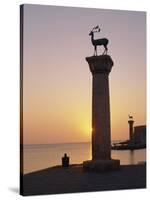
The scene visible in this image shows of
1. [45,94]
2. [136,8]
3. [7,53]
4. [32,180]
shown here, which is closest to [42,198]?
[32,180]

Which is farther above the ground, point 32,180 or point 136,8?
point 136,8

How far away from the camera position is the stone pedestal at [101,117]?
8.51 m

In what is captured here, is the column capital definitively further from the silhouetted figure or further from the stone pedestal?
the silhouetted figure

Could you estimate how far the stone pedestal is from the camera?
8.51 metres

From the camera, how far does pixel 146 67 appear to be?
8578mm

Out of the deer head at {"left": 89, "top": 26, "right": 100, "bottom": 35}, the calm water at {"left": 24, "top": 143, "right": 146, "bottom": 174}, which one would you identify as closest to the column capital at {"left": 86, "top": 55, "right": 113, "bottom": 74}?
the deer head at {"left": 89, "top": 26, "right": 100, "bottom": 35}

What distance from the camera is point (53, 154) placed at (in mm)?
7941

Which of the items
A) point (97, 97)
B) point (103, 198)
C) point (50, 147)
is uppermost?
point (97, 97)

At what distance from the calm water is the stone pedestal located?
0.38 feet

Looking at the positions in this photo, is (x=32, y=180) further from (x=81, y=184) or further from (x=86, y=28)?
(x=86, y=28)

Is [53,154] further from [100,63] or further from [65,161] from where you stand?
[100,63]

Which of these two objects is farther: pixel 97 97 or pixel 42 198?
pixel 97 97

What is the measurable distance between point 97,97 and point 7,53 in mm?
1447

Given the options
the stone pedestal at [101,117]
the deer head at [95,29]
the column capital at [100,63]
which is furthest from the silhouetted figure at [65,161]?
the deer head at [95,29]
